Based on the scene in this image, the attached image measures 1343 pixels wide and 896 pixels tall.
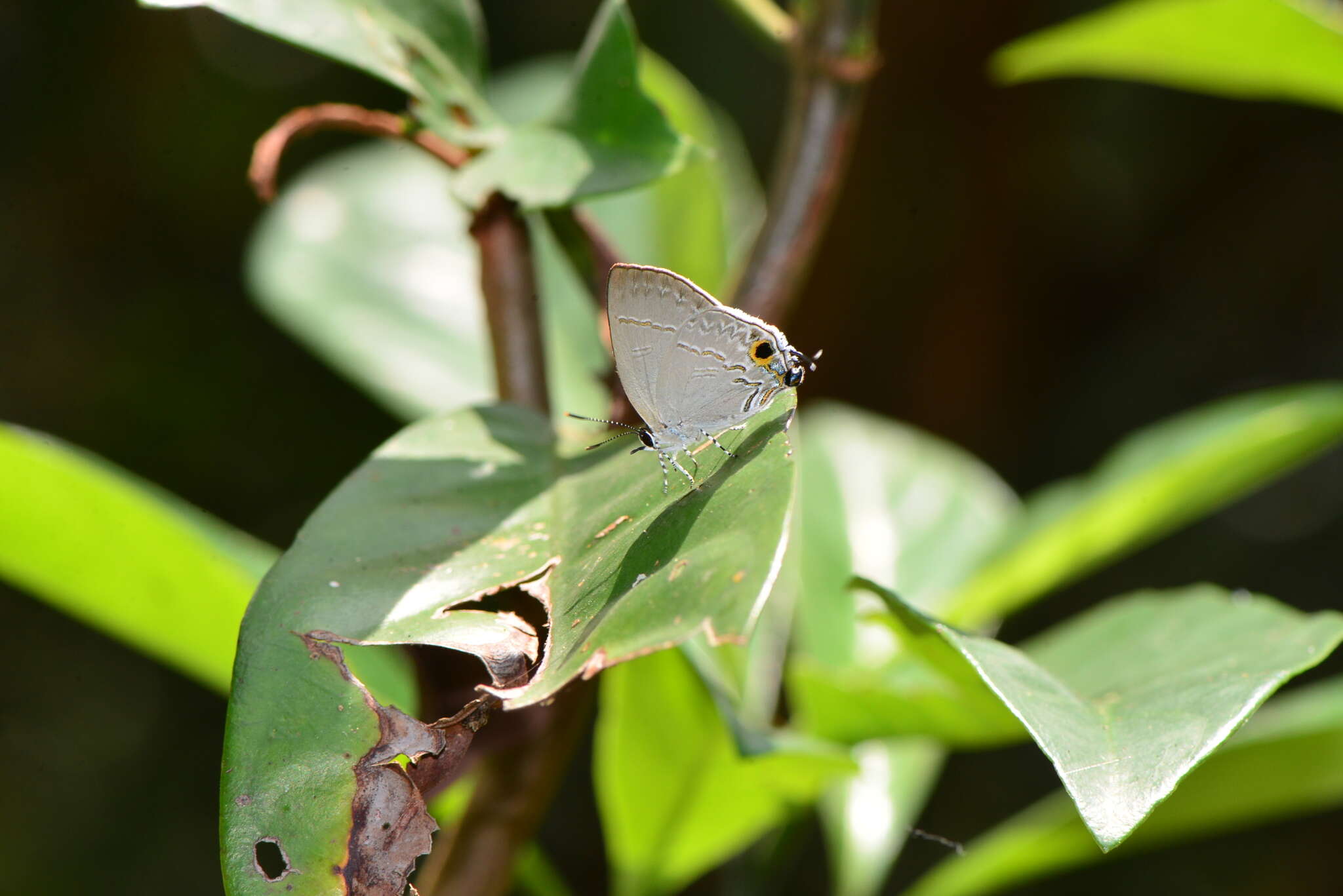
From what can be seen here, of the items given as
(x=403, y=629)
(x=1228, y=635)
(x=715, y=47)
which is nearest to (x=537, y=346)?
(x=403, y=629)

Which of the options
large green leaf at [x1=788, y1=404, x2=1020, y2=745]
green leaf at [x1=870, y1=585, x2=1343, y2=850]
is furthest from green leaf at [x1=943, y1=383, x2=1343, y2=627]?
green leaf at [x1=870, y1=585, x2=1343, y2=850]

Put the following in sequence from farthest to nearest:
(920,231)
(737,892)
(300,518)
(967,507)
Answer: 1. (300,518)
2. (920,231)
3. (967,507)
4. (737,892)

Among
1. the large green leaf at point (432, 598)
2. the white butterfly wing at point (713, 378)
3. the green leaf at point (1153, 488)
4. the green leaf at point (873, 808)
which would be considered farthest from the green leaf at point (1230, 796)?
the large green leaf at point (432, 598)

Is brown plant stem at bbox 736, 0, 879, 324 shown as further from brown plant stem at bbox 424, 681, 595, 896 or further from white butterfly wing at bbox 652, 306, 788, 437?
brown plant stem at bbox 424, 681, 595, 896

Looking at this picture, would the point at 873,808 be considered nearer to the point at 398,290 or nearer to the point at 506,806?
the point at 506,806

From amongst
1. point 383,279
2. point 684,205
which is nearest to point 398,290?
point 383,279

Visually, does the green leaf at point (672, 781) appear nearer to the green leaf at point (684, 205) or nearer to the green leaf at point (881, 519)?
the green leaf at point (881, 519)

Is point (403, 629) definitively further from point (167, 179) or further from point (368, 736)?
point (167, 179)
